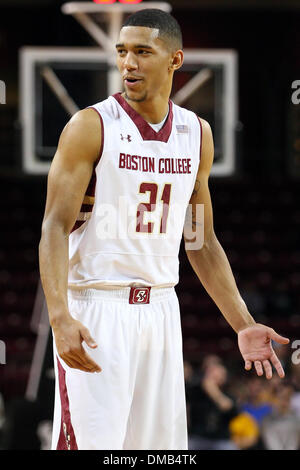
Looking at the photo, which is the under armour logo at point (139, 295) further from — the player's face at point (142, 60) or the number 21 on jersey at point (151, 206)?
the player's face at point (142, 60)

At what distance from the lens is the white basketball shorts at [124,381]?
3271 mm

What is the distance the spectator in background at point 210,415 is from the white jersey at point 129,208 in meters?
4.66

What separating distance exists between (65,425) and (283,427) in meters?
4.94

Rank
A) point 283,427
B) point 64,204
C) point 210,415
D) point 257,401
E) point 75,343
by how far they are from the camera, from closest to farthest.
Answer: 1. point 75,343
2. point 64,204
3. point 283,427
4. point 210,415
5. point 257,401

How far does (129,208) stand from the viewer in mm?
3430

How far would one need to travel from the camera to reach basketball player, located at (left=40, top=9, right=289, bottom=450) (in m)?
3.28

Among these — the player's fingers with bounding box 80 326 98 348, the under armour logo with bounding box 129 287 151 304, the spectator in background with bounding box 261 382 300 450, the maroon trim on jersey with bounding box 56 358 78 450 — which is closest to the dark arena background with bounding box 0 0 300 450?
the spectator in background with bounding box 261 382 300 450

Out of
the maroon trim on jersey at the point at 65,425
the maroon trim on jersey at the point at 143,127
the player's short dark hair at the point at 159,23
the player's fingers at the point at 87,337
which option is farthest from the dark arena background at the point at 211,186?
the player's fingers at the point at 87,337

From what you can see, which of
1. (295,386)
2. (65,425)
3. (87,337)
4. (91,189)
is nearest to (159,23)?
(91,189)

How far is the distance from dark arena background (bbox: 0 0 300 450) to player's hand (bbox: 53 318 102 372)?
2.04 meters

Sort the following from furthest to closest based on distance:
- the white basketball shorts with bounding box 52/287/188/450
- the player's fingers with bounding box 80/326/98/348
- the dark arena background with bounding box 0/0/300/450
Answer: the dark arena background with bounding box 0/0/300/450, the white basketball shorts with bounding box 52/287/188/450, the player's fingers with bounding box 80/326/98/348

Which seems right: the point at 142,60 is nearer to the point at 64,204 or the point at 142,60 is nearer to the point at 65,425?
the point at 64,204

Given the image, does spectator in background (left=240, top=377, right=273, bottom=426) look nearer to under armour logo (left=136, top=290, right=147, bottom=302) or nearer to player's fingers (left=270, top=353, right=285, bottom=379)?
player's fingers (left=270, top=353, right=285, bottom=379)
